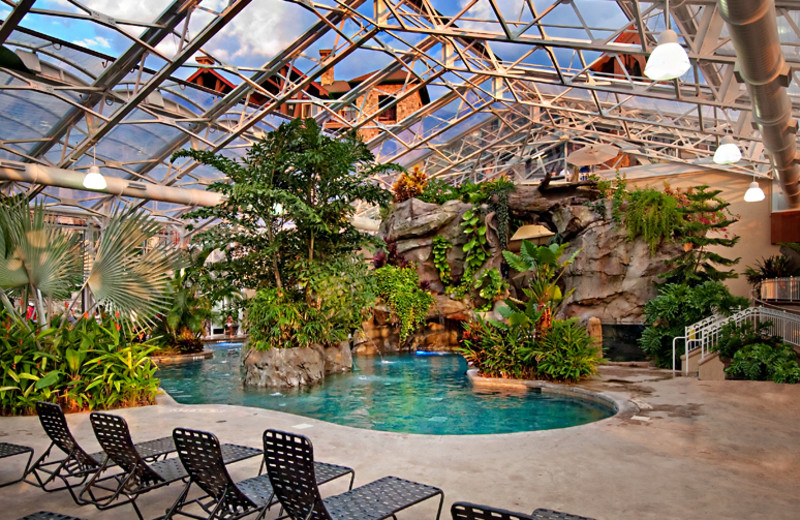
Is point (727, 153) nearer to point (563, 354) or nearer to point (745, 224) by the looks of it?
point (563, 354)

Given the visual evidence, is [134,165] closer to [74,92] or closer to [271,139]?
[74,92]

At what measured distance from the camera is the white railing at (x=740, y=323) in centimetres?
1068

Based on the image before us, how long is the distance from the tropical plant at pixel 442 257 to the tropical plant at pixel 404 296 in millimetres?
1092

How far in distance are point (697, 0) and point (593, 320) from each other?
22.5ft

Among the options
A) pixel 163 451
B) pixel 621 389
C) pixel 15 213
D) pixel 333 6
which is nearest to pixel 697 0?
pixel 621 389

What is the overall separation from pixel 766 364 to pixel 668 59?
584 centimetres

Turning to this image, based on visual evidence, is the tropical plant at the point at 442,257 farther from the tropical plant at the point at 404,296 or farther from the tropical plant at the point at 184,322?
the tropical plant at the point at 184,322

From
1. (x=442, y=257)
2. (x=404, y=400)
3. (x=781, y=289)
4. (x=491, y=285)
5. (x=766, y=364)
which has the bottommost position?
(x=404, y=400)

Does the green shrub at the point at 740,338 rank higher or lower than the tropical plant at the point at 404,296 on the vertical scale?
lower

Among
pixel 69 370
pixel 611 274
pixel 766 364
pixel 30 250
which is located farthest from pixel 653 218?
pixel 30 250

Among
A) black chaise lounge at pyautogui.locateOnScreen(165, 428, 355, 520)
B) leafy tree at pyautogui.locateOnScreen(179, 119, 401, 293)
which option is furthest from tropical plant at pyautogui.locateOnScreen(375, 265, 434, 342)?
black chaise lounge at pyautogui.locateOnScreen(165, 428, 355, 520)

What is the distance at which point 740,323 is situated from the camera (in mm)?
11297

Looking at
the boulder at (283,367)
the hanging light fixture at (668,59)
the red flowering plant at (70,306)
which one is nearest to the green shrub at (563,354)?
the boulder at (283,367)

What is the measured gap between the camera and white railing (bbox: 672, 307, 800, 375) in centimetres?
1068
